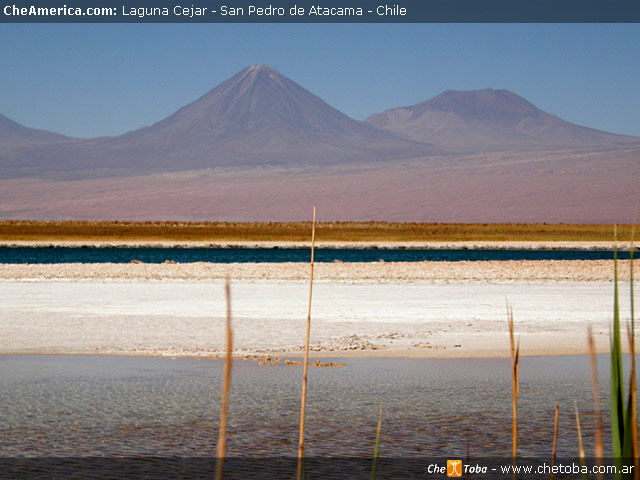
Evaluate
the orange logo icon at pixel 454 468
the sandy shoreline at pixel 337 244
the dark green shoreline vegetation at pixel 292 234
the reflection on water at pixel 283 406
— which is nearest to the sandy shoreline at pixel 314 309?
the reflection on water at pixel 283 406

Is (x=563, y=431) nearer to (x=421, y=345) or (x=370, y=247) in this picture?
(x=421, y=345)

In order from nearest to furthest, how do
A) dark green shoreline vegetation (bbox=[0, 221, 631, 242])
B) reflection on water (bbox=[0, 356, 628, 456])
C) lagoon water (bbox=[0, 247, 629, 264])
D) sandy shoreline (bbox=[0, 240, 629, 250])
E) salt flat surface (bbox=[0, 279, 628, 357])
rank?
reflection on water (bbox=[0, 356, 628, 456]) < salt flat surface (bbox=[0, 279, 628, 357]) < lagoon water (bbox=[0, 247, 629, 264]) < sandy shoreline (bbox=[0, 240, 629, 250]) < dark green shoreline vegetation (bbox=[0, 221, 631, 242])

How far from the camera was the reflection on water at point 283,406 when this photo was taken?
7.58 metres

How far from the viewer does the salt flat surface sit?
13852 millimetres

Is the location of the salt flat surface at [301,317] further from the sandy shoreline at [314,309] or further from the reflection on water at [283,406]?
Result: the reflection on water at [283,406]

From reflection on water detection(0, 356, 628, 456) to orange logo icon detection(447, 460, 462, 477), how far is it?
21 cm

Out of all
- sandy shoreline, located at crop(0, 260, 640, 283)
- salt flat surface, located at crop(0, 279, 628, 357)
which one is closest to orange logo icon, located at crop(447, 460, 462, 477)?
salt flat surface, located at crop(0, 279, 628, 357)

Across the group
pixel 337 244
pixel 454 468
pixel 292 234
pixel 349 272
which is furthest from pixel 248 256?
pixel 454 468

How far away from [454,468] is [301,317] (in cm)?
1126

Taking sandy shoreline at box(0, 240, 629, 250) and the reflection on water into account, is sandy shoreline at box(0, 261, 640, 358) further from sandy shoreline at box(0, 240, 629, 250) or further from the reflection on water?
sandy shoreline at box(0, 240, 629, 250)

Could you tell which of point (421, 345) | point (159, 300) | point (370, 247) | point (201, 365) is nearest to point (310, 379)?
point (201, 365)

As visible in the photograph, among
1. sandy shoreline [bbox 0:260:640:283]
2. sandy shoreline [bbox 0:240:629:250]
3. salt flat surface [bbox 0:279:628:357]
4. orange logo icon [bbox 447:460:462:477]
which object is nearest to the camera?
orange logo icon [bbox 447:460:462:477]

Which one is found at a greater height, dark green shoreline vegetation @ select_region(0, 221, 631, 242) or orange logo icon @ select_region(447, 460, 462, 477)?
dark green shoreline vegetation @ select_region(0, 221, 631, 242)

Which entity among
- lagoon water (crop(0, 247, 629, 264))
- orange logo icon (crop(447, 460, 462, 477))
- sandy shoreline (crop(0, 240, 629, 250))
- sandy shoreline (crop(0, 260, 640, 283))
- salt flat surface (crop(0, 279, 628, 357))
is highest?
sandy shoreline (crop(0, 240, 629, 250))
